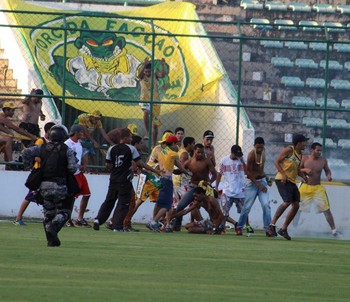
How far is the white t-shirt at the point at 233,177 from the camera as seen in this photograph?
25.3 m

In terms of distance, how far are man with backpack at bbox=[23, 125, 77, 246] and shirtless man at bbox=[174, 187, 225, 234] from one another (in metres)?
7.31

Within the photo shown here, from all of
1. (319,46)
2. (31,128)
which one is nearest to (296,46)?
(319,46)

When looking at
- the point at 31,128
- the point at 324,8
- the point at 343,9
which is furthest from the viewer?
the point at 343,9

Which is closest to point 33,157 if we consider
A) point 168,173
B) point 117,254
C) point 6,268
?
point 117,254

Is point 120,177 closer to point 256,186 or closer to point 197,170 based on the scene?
point 197,170

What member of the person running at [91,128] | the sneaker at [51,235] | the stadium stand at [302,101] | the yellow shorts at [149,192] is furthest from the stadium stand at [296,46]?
the sneaker at [51,235]

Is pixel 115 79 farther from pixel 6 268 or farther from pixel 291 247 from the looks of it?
pixel 6 268

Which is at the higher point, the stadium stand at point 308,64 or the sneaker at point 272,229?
the stadium stand at point 308,64

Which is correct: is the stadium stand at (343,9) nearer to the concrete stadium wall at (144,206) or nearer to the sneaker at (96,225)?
the concrete stadium wall at (144,206)

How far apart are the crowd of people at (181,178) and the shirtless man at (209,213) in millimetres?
18

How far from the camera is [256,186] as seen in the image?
969 inches

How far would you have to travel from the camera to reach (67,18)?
2964 cm

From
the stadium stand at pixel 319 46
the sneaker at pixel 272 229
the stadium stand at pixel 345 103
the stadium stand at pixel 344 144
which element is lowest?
the sneaker at pixel 272 229

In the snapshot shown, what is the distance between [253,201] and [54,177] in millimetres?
8110
